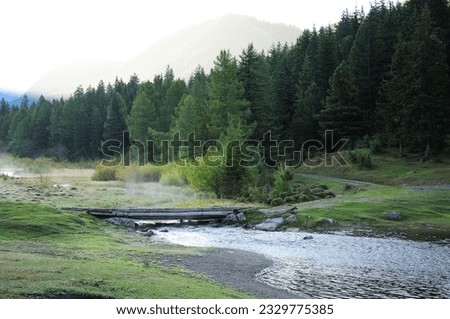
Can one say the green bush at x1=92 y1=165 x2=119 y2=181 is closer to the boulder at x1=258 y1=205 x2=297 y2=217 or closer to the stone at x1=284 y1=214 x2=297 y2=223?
the boulder at x1=258 y1=205 x2=297 y2=217

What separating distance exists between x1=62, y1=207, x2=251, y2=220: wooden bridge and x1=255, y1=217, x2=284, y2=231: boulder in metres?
3.55

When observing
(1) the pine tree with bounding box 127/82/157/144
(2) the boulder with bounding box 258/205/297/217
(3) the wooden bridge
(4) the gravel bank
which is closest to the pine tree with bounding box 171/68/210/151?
(1) the pine tree with bounding box 127/82/157/144

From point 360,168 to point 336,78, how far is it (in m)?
17.0

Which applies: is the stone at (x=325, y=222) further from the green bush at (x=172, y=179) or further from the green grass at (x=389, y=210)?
the green bush at (x=172, y=179)

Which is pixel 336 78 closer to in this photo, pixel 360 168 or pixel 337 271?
pixel 360 168

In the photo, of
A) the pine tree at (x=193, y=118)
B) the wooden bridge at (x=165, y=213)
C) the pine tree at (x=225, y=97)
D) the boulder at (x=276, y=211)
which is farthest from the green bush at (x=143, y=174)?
the boulder at (x=276, y=211)

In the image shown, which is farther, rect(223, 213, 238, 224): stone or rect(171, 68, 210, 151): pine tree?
rect(171, 68, 210, 151): pine tree

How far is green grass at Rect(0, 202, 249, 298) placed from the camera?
14.1 metres

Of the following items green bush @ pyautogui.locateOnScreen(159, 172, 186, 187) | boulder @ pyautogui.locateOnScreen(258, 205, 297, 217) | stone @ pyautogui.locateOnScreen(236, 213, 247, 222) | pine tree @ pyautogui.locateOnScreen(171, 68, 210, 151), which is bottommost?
stone @ pyautogui.locateOnScreen(236, 213, 247, 222)

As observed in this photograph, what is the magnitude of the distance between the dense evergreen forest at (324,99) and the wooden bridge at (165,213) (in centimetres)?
999

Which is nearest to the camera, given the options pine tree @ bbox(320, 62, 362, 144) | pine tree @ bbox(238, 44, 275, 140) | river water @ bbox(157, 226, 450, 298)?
river water @ bbox(157, 226, 450, 298)

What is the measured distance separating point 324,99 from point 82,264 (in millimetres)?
68641

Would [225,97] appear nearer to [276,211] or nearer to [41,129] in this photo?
[276,211]

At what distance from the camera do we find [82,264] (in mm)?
17406
